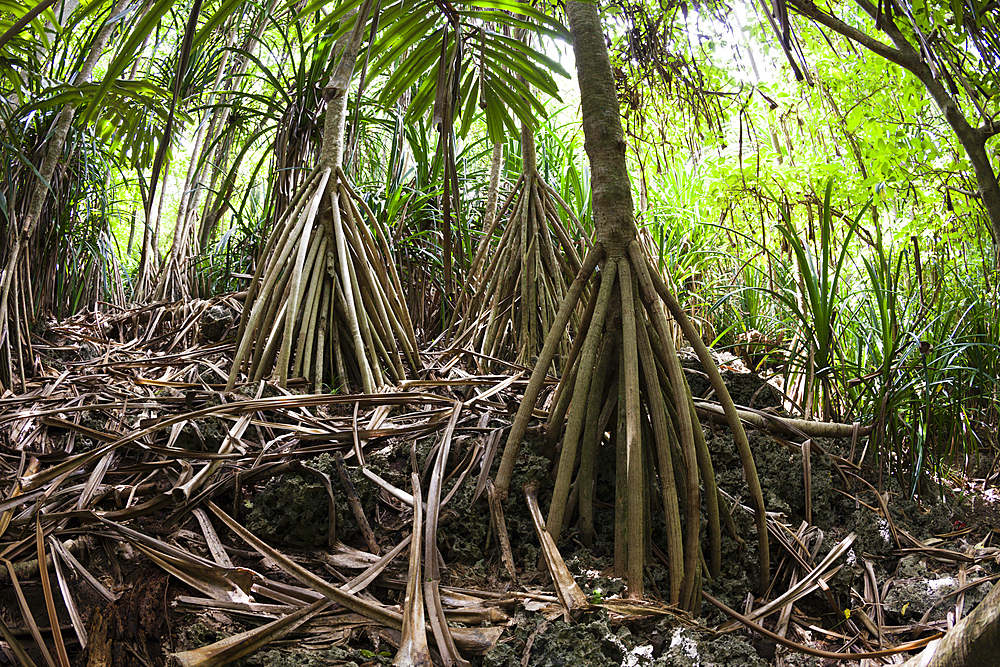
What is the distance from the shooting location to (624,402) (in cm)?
114

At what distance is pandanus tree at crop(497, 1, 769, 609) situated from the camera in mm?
1026

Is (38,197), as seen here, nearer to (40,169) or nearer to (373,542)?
(40,169)

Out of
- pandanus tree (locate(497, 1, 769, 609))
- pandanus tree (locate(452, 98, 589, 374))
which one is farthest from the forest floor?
pandanus tree (locate(452, 98, 589, 374))

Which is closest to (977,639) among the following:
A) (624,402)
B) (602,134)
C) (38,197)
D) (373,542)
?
(624,402)

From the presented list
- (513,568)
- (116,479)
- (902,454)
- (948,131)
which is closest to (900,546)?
(902,454)

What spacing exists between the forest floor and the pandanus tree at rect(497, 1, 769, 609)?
7 centimetres

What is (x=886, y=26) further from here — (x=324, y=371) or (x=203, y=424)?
(x=203, y=424)

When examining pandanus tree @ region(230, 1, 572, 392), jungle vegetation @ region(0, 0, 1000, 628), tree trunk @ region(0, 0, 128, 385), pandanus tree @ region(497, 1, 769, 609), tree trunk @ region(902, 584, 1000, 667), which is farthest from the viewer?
tree trunk @ region(0, 0, 128, 385)

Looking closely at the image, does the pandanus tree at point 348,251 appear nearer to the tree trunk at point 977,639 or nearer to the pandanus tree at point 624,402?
the pandanus tree at point 624,402

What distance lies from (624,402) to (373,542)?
1.67ft

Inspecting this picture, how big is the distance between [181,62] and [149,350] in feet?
5.60

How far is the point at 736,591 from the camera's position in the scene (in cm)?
110

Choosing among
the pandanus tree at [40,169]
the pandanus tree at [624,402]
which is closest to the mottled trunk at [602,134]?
the pandanus tree at [624,402]

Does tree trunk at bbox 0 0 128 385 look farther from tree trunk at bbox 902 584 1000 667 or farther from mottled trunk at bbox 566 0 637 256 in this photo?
tree trunk at bbox 902 584 1000 667
